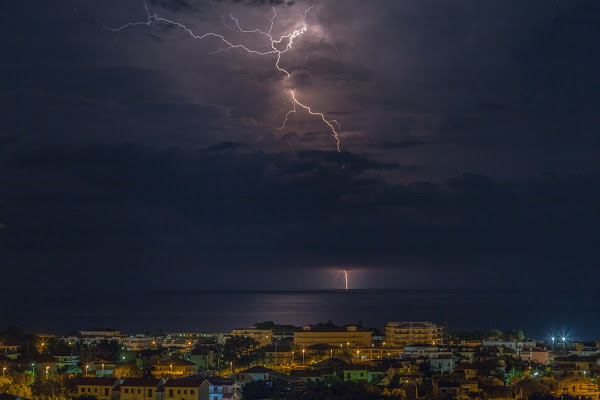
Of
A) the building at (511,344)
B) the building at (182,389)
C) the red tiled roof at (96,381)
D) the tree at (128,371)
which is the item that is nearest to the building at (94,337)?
the tree at (128,371)

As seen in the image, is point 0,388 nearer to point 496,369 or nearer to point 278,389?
point 278,389

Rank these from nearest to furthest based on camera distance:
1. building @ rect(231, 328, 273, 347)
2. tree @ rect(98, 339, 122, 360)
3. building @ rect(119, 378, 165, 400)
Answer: building @ rect(119, 378, 165, 400)
tree @ rect(98, 339, 122, 360)
building @ rect(231, 328, 273, 347)

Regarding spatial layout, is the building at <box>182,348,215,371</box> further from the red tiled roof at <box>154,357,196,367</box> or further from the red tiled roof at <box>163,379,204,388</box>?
the red tiled roof at <box>163,379,204,388</box>

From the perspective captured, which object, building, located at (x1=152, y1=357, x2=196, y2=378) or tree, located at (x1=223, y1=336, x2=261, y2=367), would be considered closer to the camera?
building, located at (x1=152, y1=357, x2=196, y2=378)

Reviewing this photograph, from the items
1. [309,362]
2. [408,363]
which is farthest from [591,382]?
[309,362]

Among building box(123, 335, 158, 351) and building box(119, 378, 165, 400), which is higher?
building box(123, 335, 158, 351)

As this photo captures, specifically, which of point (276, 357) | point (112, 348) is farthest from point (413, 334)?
point (112, 348)

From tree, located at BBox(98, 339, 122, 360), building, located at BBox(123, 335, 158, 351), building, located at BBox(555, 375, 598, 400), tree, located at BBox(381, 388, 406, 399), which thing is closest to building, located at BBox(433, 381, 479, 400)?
tree, located at BBox(381, 388, 406, 399)

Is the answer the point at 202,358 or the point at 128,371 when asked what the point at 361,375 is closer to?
the point at 128,371
